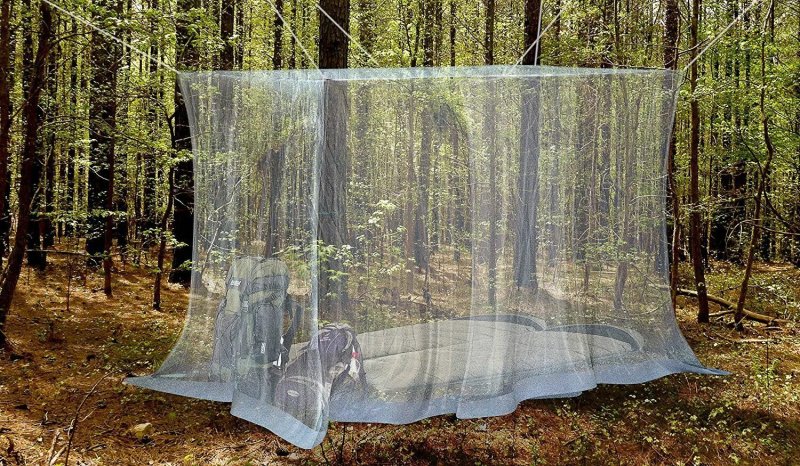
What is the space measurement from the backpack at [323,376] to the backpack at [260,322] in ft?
0.46

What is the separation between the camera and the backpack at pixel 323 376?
8.57 ft

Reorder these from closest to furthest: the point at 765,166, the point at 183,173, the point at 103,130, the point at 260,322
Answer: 1. the point at 260,322
2. the point at 103,130
3. the point at 765,166
4. the point at 183,173

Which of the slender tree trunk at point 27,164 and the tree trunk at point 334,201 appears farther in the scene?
the slender tree trunk at point 27,164

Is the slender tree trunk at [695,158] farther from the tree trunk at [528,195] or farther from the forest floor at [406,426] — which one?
the tree trunk at [528,195]

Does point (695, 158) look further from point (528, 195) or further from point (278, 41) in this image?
point (278, 41)

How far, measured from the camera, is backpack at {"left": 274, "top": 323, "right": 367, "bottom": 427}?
8.57 ft

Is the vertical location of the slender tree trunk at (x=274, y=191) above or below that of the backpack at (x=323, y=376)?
above

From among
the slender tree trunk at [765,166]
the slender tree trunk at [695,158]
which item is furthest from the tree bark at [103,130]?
the slender tree trunk at [765,166]

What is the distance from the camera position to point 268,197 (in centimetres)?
286

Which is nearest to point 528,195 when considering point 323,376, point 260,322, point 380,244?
→ point 380,244

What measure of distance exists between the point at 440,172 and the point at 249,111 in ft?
3.62

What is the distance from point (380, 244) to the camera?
112 inches

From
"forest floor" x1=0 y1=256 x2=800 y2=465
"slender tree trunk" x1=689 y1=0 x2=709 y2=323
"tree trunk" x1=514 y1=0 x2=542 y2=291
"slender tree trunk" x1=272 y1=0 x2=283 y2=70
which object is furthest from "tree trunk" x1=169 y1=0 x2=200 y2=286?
"slender tree trunk" x1=689 y1=0 x2=709 y2=323

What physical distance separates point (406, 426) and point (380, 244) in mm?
1113
